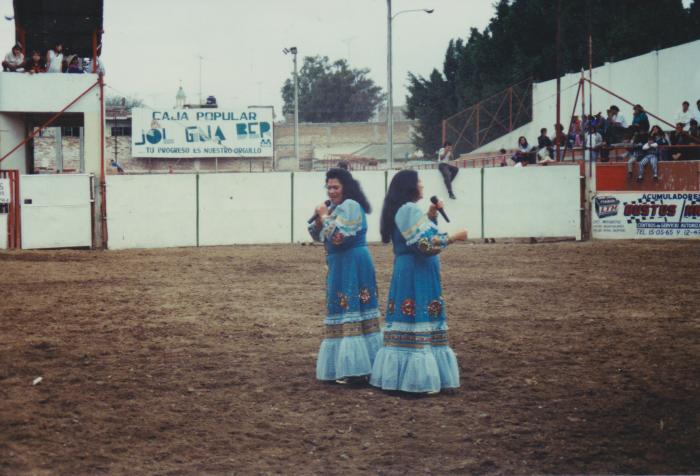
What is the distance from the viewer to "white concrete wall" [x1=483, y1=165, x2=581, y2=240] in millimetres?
25516

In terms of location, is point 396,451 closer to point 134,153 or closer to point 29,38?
point 29,38

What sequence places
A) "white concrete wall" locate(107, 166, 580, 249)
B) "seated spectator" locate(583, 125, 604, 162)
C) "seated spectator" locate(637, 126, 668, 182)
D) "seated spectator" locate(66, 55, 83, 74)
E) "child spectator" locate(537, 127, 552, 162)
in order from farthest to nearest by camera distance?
"child spectator" locate(537, 127, 552, 162) < "seated spectator" locate(66, 55, 83, 74) < "seated spectator" locate(583, 125, 604, 162) < "white concrete wall" locate(107, 166, 580, 249) < "seated spectator" locate(637, 126, 668, 182)

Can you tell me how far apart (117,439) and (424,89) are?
64524mm

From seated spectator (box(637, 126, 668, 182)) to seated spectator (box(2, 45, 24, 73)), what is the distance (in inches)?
733

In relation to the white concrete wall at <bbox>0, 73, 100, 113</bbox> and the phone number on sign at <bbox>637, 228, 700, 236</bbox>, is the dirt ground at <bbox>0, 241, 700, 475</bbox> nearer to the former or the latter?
the phone number on sign at <bbox>637, 228, 700, 236</bbox>

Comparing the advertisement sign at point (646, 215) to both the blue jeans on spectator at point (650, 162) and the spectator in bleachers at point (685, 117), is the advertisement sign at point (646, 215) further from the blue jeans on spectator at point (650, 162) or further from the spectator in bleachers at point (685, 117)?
the spectator in bleachers at point (685, 117)

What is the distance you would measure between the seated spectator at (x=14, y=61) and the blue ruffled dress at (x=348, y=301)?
67.3 feet

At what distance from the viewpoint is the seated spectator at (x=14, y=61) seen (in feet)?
82.8

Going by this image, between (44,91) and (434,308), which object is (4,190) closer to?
(44,91)

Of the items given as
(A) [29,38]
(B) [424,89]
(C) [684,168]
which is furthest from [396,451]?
(B) [424,89]

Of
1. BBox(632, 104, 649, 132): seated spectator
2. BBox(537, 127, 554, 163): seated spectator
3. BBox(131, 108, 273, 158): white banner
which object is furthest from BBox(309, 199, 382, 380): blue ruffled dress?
BBox(131, 108, 273, 158): white banner

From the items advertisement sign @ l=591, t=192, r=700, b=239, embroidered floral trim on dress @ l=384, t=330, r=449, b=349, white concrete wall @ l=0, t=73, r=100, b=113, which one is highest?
white concrete wall @ l=0, t=73, r=100, b=113

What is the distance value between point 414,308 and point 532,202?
62.9 ft

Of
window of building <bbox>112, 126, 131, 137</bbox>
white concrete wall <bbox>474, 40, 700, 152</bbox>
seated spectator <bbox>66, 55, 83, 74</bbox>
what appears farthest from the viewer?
window of building <bbox>112, 126, 131, 137</bbox>
